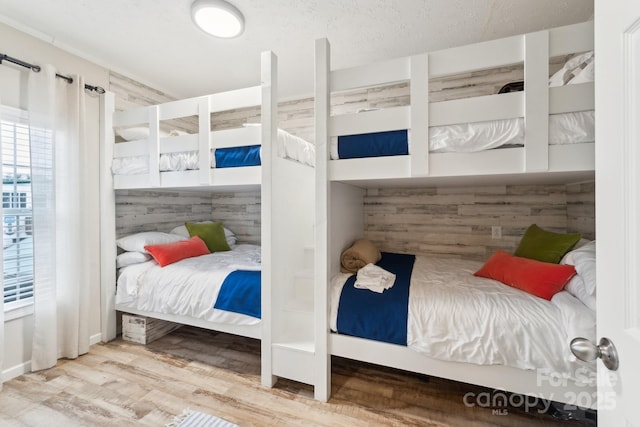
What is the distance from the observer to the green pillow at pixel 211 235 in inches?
122

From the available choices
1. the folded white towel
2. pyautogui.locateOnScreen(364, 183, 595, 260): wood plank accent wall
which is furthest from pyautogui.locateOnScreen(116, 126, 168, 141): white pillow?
pyautogui.locateOnScreen(364, 183, 595, 260): wood plank accent wall

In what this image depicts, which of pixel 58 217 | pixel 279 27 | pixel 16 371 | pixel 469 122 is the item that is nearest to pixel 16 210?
pixel 58 217

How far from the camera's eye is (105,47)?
236cm

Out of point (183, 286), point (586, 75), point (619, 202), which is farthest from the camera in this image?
point (183, 286)

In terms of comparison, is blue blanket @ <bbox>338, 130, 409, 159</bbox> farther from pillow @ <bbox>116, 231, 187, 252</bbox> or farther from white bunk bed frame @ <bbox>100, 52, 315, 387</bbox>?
pillow @ <bbox>116, 231, 187, 252</bbox>

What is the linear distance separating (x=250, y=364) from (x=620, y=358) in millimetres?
2148

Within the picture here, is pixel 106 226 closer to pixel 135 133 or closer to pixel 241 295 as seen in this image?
pixel 135 133

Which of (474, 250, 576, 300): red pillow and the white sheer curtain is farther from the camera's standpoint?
the white sheer curtain

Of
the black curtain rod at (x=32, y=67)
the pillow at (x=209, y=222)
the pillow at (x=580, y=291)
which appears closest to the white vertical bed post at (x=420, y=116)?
the pillow at (x=580, y=291)

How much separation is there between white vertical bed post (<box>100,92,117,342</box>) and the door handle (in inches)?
123

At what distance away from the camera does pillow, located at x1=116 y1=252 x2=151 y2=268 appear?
2543mm

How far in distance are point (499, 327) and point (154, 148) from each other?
268 cm

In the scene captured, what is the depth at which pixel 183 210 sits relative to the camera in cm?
346

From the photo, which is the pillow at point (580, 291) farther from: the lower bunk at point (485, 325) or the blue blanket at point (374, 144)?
the blue blanket at point (374, 144)
